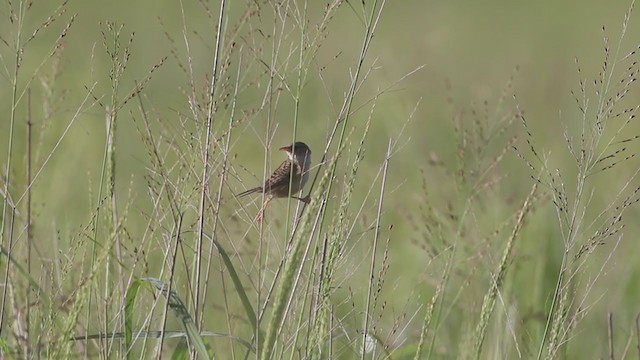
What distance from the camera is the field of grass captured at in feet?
8.82

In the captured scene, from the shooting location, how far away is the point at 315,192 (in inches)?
87.0

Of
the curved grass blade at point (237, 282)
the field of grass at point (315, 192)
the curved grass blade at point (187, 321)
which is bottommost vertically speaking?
the curved grass blade at point (187, 321)

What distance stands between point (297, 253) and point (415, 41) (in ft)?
36.9

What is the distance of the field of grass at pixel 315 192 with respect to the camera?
8.82ft

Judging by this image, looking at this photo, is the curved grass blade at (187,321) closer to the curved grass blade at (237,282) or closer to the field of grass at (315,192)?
the field of grass at (315,192)

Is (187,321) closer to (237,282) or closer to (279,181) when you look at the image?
(237,282)

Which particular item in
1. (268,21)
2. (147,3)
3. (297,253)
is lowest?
(297,253)

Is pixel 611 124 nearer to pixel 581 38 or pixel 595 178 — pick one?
pixel 595 178

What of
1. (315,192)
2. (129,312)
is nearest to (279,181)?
(129,312)

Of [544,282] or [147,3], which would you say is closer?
[544,282]

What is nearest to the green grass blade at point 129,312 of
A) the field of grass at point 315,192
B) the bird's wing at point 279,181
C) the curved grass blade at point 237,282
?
the field of grass at point 315,192

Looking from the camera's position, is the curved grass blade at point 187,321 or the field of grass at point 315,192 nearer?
the curved grass blade at point 187,321

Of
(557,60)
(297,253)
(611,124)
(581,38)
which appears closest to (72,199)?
(611,124)

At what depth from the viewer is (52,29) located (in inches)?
469
